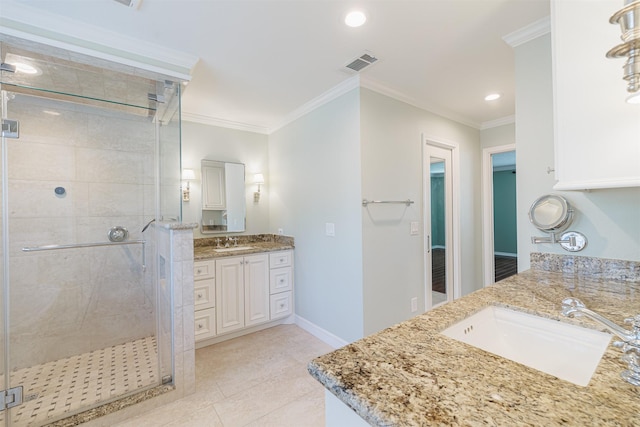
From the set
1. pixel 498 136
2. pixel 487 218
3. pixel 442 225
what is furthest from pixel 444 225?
pixel 498 136

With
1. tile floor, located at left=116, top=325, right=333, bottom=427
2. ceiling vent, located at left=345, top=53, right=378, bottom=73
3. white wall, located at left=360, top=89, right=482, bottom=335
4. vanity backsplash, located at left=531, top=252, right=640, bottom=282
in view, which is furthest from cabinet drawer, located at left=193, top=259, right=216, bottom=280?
vanity backsplash, located at left=531, top=252, right=640, bottom=282

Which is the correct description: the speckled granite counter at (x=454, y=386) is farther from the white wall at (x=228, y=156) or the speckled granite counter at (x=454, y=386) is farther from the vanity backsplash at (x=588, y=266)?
the white wall at (x=228, y=156)

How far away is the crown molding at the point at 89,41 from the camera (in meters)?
1.56

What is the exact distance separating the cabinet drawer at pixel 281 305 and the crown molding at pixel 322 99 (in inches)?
83.3

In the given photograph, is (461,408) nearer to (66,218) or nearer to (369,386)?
(369,386)

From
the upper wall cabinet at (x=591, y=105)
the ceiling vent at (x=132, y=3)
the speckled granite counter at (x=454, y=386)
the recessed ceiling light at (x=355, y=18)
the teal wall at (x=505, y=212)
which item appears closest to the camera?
the speckled granite counter at (x=454, y=386)

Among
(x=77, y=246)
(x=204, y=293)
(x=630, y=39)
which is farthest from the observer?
(x=204, y=293)

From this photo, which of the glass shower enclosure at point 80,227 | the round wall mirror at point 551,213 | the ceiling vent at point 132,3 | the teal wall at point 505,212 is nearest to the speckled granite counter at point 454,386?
the round wall mirror at point 551,213

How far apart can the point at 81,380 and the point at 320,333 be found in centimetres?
201

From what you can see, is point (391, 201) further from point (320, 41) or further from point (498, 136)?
point (498, 136)

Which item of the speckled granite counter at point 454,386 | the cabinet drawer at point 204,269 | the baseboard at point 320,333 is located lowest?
the baseboard at point 320,333

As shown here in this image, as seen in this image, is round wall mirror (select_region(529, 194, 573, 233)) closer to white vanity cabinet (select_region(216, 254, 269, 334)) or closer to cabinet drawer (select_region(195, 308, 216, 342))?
white vanity cabinet (select_region(216, 254, 269, 334))

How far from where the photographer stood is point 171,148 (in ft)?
7.61

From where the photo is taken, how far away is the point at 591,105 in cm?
115
